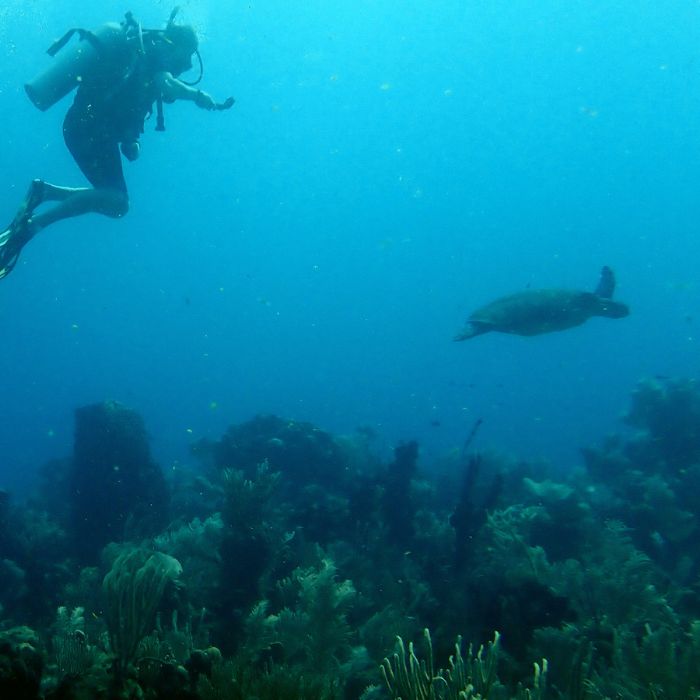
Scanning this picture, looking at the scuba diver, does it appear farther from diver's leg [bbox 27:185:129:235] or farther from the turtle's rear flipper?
the turtle's rear flipper

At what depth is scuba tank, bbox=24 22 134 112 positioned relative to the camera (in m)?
7.04

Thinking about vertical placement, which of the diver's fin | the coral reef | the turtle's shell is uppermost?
the turtle's shell

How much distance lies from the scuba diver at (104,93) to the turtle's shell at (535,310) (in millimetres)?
5657

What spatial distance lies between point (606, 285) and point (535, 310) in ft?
5.65

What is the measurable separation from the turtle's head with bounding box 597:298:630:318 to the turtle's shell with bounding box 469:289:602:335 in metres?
0.07

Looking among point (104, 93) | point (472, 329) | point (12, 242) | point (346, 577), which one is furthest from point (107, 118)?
point (346, 577)

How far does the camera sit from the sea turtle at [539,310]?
377 inches

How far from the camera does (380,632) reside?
5.61m

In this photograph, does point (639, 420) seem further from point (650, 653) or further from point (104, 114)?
point (104, 114)

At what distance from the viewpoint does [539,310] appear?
960 centimetres

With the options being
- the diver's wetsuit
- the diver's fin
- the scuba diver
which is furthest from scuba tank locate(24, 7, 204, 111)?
the diver's fin

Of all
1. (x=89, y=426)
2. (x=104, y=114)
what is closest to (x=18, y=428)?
(x=89, y=426)

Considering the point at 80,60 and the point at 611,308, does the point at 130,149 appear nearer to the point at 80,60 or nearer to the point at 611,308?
the point at 80,60

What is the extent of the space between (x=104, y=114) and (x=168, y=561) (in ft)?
19.5
